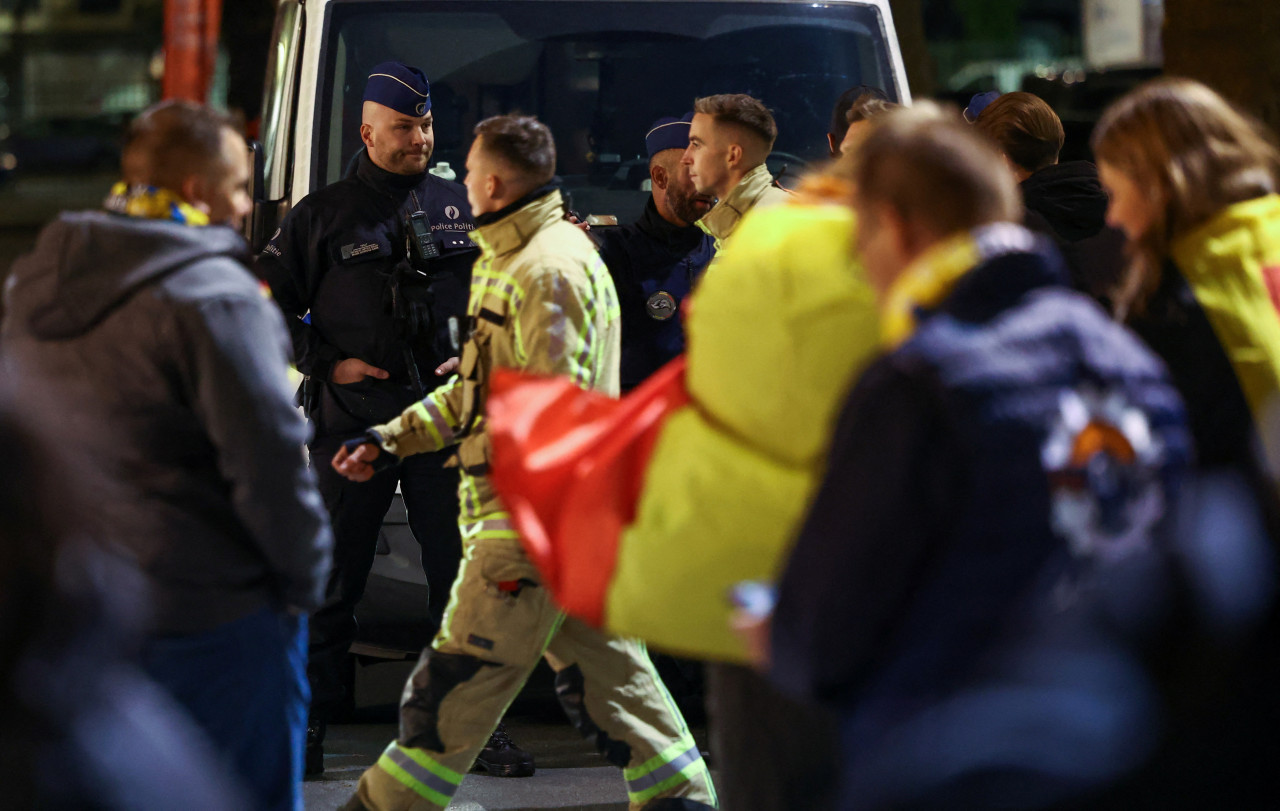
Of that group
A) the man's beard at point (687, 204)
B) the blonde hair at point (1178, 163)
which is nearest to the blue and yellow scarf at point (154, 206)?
the blonde hair at point (1178, 163)

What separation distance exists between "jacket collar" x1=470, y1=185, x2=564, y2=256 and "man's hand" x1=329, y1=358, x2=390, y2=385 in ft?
3.73

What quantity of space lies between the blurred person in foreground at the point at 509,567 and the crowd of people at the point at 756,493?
1 cm

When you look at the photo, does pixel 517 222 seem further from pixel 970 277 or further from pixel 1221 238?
pixel 970 277

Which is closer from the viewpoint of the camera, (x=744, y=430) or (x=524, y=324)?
(x=744, y=430)

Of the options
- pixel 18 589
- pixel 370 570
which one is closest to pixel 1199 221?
pixel 18 589

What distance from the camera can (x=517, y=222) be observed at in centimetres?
431

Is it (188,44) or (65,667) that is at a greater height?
(65,667)

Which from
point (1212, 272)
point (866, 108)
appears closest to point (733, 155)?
point (866, 108)

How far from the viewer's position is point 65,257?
128 inches

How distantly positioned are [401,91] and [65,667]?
3.99m

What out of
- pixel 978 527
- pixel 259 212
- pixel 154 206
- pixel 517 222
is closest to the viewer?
pixel 978 527

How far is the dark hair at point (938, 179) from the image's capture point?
7.37 ft

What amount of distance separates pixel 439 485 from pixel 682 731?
136 cm

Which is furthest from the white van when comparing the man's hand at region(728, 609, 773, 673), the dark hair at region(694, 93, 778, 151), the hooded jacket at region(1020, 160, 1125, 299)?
the man's hand at region(728, 609, 773, 673)
